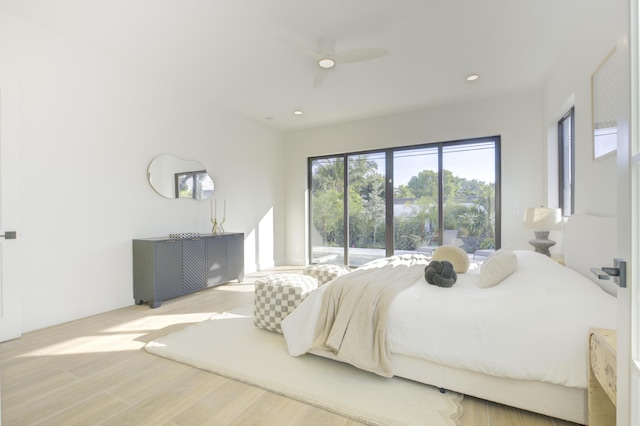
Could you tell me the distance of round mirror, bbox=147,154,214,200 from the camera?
13.0 feet

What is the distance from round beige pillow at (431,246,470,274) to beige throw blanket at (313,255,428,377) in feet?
2.53

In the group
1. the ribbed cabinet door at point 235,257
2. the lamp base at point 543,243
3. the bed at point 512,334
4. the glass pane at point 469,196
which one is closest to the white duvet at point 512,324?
the bed at point 512,334

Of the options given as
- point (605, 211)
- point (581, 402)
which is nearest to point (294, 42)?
point (605, 211)

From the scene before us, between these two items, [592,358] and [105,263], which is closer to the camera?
[592,358]

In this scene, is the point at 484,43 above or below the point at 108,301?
Answer: above

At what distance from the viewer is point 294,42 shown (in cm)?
310

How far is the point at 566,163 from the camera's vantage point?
12.0 ft

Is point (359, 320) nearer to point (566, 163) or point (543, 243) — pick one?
point (543, 243)

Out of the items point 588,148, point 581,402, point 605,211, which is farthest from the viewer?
point 588,148

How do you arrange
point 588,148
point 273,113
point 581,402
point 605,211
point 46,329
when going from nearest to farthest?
1. point 581,402
2. point 605,211
3. point 588,148
4. point 46,329
5. point 273,113

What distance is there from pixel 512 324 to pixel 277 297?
5.76 feet

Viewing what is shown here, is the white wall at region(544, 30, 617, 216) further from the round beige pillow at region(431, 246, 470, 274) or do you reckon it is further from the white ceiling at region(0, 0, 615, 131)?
the round beige pillow at region(431, 246, 470, 274)

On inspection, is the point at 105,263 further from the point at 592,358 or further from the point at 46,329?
the point at 592,358

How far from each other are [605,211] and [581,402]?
136 cm
